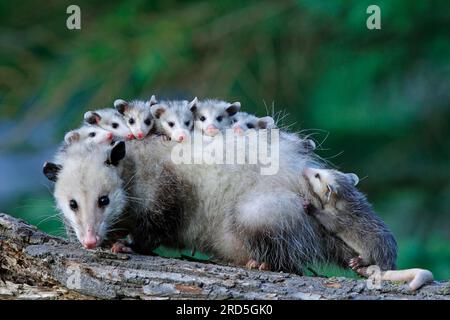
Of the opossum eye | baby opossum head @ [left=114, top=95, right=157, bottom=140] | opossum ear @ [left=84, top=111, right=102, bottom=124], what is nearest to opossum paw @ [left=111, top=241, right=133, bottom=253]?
the opossum eye

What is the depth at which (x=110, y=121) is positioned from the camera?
301 cm

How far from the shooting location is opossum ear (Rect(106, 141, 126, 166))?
106 inches

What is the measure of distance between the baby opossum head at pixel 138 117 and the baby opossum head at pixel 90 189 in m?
0.19

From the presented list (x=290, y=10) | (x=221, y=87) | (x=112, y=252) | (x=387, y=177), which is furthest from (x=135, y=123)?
(x=387, y=177)

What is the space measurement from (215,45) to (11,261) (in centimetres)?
303

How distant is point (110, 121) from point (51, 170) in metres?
0.34

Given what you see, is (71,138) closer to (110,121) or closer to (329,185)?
(110,121)

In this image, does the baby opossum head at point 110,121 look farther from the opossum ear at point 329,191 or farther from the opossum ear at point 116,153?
the opossum ear at point 329,191

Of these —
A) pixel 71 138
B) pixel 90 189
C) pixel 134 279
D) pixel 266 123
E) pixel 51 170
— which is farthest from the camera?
pixel 266 123

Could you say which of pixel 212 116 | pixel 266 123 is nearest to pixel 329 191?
pixel 266 123

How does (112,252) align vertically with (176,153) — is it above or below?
below

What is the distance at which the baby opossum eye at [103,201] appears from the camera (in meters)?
2.65

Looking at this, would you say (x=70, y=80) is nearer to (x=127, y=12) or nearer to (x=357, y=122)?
(x=127, y=12)
